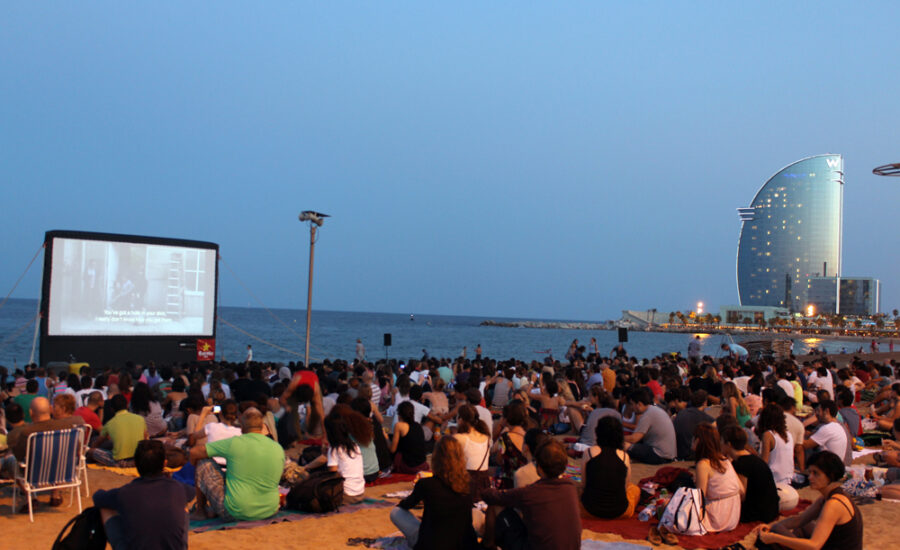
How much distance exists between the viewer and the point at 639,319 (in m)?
162

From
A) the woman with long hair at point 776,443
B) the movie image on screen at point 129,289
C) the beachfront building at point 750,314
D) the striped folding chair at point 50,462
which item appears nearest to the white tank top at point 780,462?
the woman with long hair at point 776,443

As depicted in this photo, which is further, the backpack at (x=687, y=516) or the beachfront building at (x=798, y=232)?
the beachfront building at (x=798, y=232)

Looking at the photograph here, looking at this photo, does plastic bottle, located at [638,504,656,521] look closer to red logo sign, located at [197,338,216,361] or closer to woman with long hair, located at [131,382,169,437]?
woman with long hair, located at [131,382,169,437]

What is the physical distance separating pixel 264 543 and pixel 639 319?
537ft

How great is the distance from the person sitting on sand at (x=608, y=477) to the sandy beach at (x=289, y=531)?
1.07 ft

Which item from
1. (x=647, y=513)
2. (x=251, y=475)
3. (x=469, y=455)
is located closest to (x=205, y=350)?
(x=251, y=475)

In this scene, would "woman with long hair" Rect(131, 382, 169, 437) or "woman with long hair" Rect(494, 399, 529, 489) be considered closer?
"woman with long hair" Rect(494, 399, 529, 489)

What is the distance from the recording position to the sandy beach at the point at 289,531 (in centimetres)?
481

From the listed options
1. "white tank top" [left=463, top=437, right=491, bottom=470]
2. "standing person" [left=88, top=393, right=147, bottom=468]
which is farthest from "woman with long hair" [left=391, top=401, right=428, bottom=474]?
"standing person" [left=88, top=393, right=147, bottom=468]

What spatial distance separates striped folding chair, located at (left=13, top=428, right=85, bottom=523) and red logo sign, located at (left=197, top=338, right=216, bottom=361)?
43.5 ft

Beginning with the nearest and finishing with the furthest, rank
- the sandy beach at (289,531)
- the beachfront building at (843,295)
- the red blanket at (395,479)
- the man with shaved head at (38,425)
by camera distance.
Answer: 1. the sandy beach at (289,531)
2. the man with shaved head at (38,425)
3. the red blanket at (395,479)
4. the beachfront building at (843,295)

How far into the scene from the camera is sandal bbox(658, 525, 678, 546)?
5.06 m

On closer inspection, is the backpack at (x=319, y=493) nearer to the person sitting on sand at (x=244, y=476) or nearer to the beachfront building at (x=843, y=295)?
the person sitting on sand at (x=244, y=476)

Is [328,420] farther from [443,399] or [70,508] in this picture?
[443,399]
